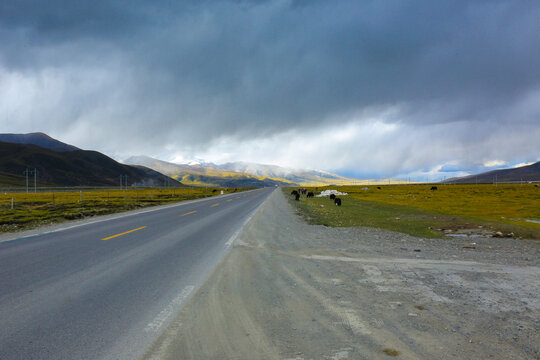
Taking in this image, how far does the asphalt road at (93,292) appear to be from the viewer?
342cm

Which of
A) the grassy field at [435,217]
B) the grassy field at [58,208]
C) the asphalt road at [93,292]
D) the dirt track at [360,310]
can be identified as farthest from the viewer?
the grassy field at [58,208]

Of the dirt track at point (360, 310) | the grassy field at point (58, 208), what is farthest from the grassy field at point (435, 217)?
the grassy field at point (58, 208)

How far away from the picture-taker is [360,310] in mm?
4262

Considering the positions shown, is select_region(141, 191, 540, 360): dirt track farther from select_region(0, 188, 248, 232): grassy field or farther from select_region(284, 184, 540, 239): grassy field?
select_region(0, 188, 248, 232): grassy field

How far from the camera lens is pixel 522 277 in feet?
19.8

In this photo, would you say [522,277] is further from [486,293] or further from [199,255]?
[199,255]

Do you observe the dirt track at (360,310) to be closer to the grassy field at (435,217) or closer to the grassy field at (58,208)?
the grassy field at (435,217)

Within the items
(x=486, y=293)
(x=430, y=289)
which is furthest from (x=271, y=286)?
(x=486, y=293)

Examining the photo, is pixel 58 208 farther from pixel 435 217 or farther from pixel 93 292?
pixel 435 217

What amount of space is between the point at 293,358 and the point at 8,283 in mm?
5796

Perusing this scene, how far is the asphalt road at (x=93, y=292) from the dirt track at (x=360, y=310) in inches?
18.9

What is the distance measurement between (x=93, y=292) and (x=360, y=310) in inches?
179

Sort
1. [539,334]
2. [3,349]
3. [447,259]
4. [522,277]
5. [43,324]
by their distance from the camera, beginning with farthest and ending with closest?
[447,259]
[522,277]
[43,324]
[539,334]
[3,349]

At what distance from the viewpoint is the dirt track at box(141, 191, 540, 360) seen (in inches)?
129
